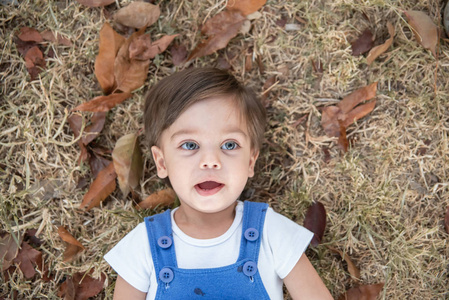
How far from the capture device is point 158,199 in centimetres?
242

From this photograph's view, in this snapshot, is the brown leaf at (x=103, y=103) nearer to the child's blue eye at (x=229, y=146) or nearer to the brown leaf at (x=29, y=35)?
the brown leaf at (x=29, y=35)

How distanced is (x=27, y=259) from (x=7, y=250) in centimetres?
11

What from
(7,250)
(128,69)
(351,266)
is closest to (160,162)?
(128,69)

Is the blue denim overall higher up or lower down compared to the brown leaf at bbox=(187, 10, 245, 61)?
lower down

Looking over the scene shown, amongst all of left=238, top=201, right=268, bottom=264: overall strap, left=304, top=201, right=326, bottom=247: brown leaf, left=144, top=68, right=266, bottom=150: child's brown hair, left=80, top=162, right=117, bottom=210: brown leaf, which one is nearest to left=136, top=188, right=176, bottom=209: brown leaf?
left=80, top=162, right=117, bottom=210: brown leaf

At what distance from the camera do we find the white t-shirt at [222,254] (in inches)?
83.1

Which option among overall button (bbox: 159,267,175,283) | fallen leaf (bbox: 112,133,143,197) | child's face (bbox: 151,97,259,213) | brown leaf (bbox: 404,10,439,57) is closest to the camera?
child's face (bbox: 151,97,259,213)

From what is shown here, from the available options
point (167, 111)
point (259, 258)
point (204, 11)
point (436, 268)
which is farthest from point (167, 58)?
point (436, 268)

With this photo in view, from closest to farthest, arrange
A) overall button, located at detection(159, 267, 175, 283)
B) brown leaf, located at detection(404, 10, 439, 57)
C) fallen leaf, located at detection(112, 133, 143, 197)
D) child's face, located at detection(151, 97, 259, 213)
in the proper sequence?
child's face, located at detection(151, 97, 259, 213) → overall button, located at detection(159, 267, 175, 283) → brown leaf, located at detection(404, 10, 439, 57) → fallen leaf, located at detection(112, 133, 143, 197)

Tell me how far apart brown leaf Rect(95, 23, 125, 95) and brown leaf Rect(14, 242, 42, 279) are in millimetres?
894

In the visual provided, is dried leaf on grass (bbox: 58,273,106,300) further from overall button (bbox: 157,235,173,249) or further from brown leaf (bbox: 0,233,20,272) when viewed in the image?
overall button (bbox: 157,235,173,249)

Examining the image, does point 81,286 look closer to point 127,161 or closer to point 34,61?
point 127,161

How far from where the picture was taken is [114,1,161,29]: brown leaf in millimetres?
2402

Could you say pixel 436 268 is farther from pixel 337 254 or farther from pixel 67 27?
pixel 67 27
